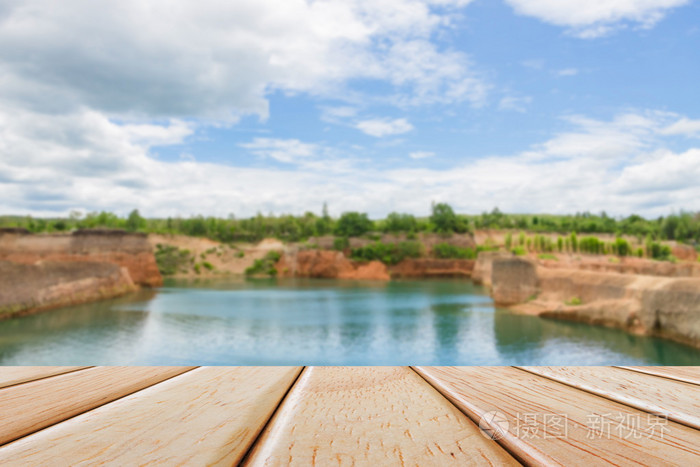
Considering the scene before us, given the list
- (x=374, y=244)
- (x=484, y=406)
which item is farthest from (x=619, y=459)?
(x=374, y=244)

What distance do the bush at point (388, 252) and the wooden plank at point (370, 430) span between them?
4674 centimetres

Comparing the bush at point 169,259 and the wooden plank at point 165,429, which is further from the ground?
the wooden plank at point 165,429

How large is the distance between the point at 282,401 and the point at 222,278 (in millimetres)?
49058

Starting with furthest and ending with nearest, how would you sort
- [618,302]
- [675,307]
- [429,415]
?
[618,302] < [675,307] < [429,415]

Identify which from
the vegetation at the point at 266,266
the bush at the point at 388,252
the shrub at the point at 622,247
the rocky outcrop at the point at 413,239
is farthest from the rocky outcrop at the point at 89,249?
the shrub at the point at 622,247

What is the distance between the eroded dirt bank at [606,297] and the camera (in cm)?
1312

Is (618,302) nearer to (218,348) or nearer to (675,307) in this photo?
(675,307)

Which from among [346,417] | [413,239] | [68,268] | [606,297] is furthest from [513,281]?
[413,239]

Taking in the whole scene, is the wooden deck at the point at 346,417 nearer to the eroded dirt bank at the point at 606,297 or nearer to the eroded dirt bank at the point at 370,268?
the eroded dirt bank at the point at 606,297

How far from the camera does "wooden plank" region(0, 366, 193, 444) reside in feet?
2.65

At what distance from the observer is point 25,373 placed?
1171 millimetres

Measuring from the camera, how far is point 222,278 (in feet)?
157

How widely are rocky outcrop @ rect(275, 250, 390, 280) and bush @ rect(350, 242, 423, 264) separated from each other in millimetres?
649

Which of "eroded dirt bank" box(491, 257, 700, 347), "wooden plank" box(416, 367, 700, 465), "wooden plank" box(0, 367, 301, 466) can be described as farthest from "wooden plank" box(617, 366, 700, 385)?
"eroded dirt bank" box(491, 257, 700, 347)
